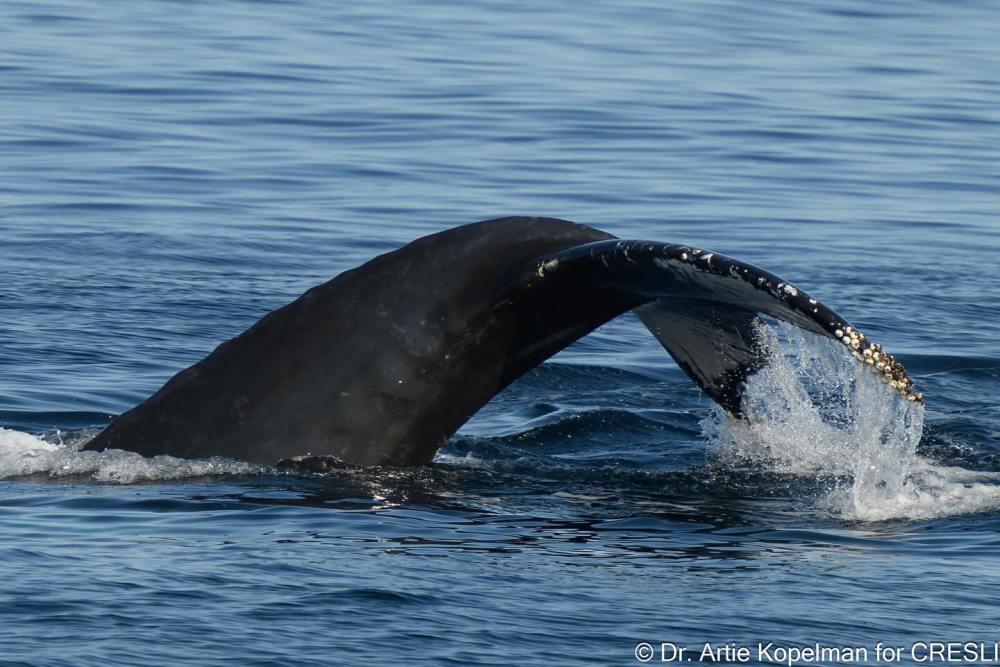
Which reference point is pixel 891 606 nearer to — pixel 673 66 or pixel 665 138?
pixel 665 138

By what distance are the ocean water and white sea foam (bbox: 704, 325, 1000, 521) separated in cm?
3

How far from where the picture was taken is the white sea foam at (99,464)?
317 inches

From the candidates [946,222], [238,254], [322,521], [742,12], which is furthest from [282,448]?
[742,12]

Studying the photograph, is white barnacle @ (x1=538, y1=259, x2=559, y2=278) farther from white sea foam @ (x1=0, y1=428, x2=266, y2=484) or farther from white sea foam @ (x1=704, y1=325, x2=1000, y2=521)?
white sea foam @ (x1=0, y1=428, x2=266, y2=484)

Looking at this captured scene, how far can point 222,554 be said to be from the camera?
293 inches

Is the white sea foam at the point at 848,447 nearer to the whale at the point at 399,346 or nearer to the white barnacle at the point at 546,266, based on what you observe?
the whale at the point at 399,346

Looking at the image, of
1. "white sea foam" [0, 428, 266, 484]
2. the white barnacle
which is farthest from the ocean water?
the white barnacle

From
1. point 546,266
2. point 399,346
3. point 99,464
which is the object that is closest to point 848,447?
point 546,266

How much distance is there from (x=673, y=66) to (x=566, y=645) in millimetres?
26699

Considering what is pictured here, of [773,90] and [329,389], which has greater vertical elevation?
[773,90]

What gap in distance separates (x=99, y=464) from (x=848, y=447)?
3.66 meters

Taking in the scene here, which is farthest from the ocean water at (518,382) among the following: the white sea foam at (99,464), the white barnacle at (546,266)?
the white barnacle at (546,266)

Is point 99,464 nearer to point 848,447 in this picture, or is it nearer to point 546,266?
point 546,266

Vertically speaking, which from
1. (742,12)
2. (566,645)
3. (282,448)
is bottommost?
(566,645)
